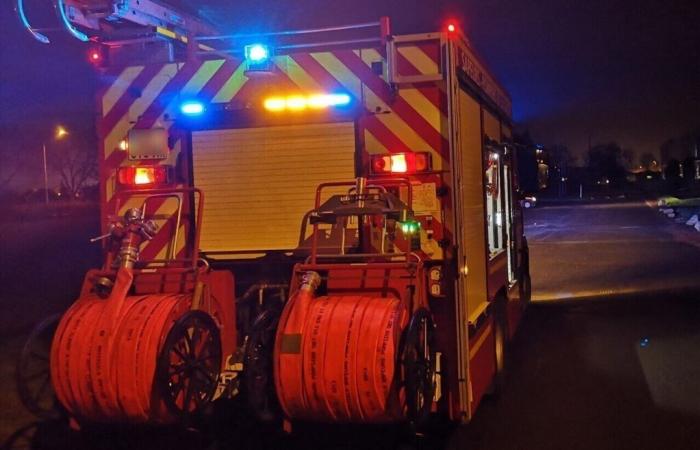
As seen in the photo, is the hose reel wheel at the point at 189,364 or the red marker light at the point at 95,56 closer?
the hose reel wheel at the point at 189,364

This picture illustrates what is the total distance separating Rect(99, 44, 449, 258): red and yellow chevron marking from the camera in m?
5.34

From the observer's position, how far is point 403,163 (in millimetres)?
5359

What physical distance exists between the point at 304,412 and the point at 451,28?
105 inches

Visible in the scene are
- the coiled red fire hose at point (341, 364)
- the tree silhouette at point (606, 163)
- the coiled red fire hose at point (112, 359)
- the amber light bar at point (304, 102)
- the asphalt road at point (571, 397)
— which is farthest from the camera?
the tree silhouette at point (606, 163)

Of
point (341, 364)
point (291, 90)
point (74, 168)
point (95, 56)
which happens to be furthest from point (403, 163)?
point (74, 168)

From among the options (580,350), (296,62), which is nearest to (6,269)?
(580,350)

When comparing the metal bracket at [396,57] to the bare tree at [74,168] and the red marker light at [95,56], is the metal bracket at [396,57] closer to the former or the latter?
the red marker light at [95,56]

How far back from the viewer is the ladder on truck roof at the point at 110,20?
5590 millimetres

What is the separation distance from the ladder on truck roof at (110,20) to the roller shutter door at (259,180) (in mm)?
847

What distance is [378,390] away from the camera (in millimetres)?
4410

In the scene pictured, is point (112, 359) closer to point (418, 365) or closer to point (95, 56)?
point (418, 365)

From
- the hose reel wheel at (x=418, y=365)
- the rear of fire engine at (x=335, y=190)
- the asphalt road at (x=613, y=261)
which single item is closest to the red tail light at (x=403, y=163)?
the rear of fire engine at (x=335, y=190)

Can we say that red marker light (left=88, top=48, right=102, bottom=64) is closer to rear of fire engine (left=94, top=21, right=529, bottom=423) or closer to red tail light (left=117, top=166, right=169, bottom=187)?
rear of fire engine (left=94, top=21, right=529, bottom=423)

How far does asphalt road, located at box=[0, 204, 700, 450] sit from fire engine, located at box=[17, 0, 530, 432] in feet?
2.32
